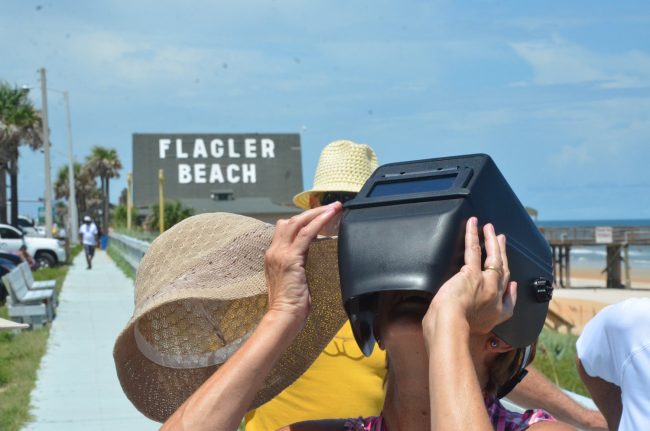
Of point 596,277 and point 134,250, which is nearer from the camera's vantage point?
point 134,250

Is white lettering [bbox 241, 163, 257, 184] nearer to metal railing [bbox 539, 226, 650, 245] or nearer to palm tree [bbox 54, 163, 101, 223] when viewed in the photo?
metal railing [bbox 539, 226, 650, 245]

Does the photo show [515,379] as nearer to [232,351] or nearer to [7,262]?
[232,351]

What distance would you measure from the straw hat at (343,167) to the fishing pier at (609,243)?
53.5m

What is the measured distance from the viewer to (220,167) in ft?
226

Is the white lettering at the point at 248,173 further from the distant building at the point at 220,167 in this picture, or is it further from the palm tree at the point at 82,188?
the palm tree at the point at 82,188

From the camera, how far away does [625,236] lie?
194ft

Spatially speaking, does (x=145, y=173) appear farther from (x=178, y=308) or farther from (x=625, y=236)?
(x=178, y=308)

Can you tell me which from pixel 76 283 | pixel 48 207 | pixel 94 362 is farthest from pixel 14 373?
pixel 48 207

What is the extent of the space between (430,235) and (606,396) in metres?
0.88

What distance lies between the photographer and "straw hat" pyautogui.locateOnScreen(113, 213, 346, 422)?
2.32 meters

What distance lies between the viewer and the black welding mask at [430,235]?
1.68 meters

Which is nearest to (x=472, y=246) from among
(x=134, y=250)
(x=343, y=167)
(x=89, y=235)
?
(x=343, y=167)

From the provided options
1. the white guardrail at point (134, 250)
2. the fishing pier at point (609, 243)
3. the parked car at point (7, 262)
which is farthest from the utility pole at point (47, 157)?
the fishing pier at point (609, 243)

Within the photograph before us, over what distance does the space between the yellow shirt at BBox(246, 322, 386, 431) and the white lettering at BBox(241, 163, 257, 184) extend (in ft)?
215
